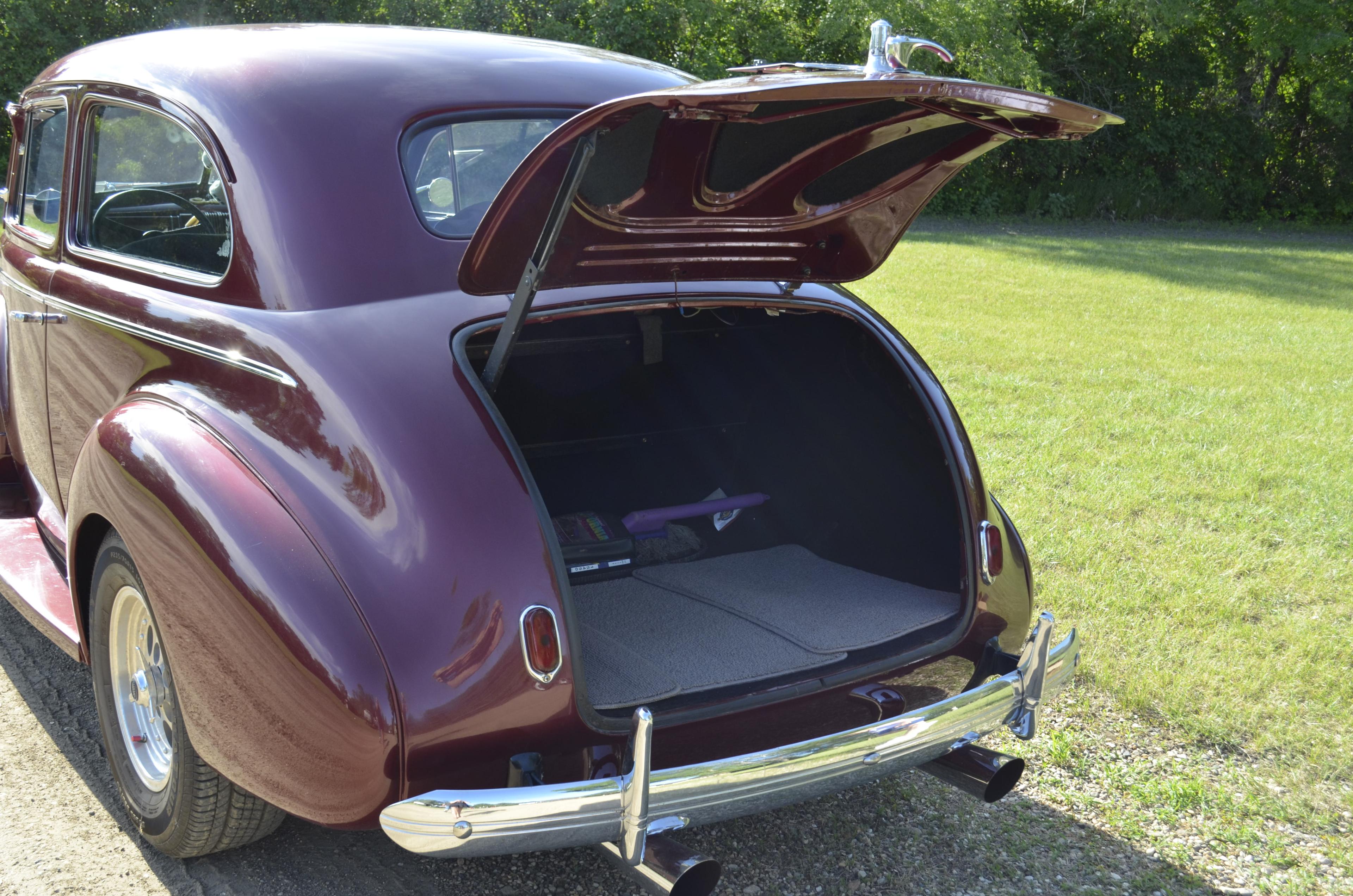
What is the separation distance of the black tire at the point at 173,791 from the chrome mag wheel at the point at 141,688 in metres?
0.01

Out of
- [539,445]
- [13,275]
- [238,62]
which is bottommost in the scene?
[539,445]

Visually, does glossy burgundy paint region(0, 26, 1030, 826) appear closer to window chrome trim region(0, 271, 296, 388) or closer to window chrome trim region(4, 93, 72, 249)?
window chrome trim region(0, 271, 296, 388)

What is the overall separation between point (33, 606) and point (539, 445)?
1.46m

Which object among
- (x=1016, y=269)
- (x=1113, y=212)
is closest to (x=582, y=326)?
(x=1016, y=269)

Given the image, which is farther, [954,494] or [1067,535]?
[1067,535]

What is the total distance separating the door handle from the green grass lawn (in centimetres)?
344

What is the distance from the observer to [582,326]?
Result: 10.6 feet

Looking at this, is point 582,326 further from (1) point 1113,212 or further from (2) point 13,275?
(1) point 1113,212

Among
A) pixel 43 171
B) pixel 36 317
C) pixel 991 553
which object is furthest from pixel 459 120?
pixel 43 171

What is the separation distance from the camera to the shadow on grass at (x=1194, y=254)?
500 inches

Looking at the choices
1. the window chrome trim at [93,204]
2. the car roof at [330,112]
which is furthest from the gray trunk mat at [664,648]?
the window chrome trim at [93,204]

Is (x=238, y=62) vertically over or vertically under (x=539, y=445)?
over

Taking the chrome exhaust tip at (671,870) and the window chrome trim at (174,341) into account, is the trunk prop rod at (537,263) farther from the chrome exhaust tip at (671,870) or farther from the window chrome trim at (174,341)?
the chrome exhaust tip at (671,870)

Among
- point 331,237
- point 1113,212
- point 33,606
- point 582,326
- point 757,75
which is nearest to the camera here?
point 757,75
